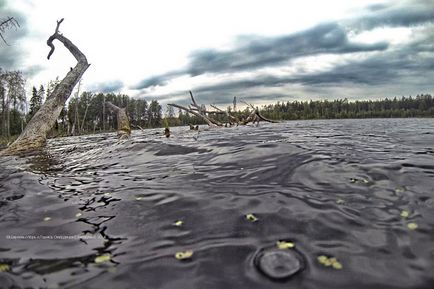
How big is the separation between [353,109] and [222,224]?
5365 inches

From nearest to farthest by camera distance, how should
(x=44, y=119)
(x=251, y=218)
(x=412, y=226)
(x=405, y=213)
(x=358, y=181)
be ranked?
1. (x=412, y=226)
2. (x=405, y=213)
3. (x=251, y=218)
4. (x=358, y=181)
5. (x=44, y=119)

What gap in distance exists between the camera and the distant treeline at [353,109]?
102 m

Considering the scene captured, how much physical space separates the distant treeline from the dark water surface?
90.9 meters

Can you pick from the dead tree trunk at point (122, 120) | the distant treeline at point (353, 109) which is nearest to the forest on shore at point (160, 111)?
the distant treeline at point (353, 109)

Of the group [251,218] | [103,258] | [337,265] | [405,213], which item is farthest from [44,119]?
[405,213]

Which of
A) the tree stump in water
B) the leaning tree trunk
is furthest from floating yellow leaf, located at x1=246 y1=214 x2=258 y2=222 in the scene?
the leaning tree trunk

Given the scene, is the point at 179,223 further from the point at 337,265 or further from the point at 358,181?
the point at 358,181

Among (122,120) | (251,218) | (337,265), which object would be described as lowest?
(337,265)

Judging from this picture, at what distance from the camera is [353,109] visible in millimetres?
123750

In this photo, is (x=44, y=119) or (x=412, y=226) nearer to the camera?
(x=412, y=226)

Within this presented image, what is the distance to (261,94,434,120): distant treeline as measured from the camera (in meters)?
102

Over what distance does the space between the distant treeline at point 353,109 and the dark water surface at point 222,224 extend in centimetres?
9091

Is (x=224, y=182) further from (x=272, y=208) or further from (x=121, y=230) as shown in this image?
(x=121, y=230)

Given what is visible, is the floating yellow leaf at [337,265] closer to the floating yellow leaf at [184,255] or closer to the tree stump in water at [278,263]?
the tree stump in water at [278,263]
